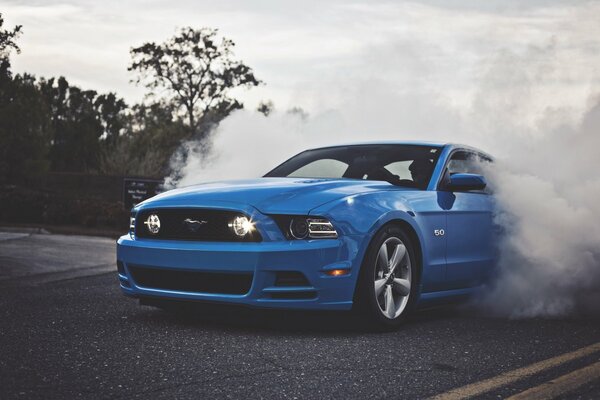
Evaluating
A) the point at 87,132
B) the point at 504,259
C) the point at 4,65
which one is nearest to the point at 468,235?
the point at 504,259

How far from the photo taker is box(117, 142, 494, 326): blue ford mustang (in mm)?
5496

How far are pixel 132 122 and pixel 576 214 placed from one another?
6504 cm

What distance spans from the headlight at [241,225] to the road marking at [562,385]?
209cm

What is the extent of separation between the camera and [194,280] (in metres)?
5.68

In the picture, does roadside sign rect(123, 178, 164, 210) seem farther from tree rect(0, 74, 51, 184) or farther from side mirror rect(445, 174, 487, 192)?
side mirror rect(445, 174, 487, 192)

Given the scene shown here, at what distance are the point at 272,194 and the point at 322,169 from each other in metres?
1.50

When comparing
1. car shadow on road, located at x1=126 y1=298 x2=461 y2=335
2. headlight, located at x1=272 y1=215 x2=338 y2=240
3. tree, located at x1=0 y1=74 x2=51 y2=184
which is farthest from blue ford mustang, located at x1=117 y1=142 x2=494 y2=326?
tree, located at x1=0 y1=74 x2=51 y2=184

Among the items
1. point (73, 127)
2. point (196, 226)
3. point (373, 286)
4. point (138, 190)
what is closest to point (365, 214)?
point (373, 286)

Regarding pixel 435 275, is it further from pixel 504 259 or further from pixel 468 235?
pixel 504 259

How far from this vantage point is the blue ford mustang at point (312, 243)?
5.50 m

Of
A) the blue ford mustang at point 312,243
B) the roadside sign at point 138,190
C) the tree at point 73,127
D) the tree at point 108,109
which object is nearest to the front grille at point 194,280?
the blue ford mustang at point 312,243

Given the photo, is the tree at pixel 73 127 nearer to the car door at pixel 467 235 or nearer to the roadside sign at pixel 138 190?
the roadside sign at pixel 138 190

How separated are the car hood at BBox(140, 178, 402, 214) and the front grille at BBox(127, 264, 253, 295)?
45 cm

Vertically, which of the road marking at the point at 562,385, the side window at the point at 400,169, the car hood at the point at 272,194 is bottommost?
the road marking at the point at 562,385
